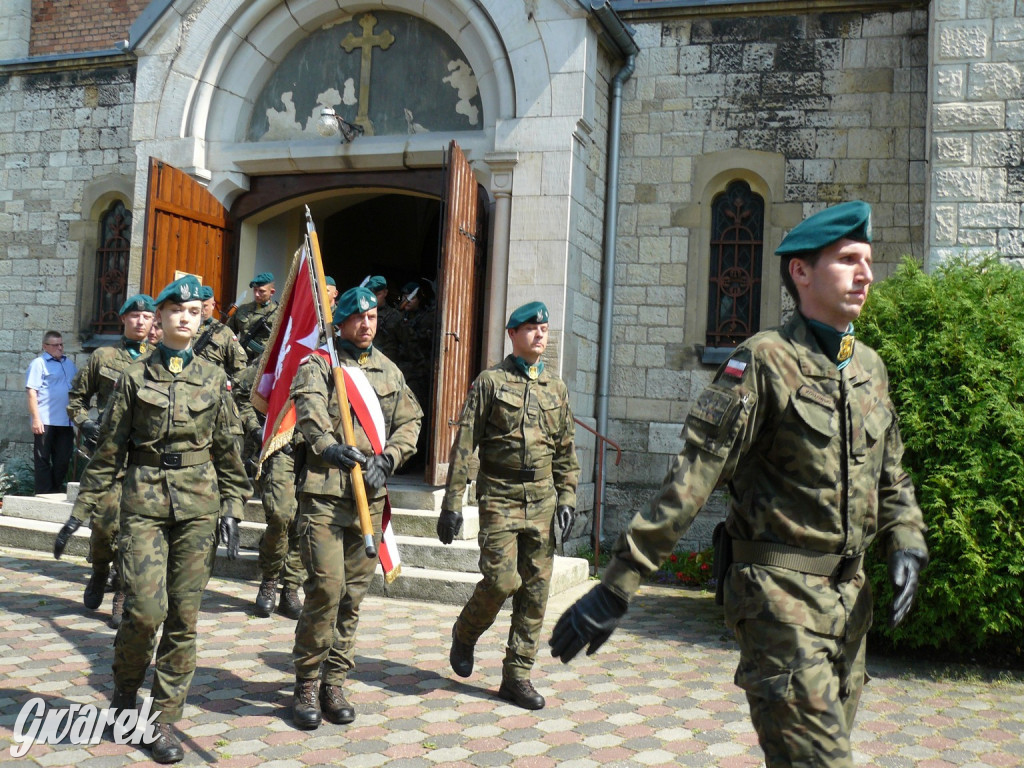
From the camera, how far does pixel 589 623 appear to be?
2.51 m

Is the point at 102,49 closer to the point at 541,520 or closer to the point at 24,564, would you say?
the point at 24,564

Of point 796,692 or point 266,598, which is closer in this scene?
point 796,692

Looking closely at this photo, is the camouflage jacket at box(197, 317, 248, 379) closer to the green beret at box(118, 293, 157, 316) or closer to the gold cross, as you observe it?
the green beret at box(118, 293, 157, 316)

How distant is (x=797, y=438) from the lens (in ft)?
8.91

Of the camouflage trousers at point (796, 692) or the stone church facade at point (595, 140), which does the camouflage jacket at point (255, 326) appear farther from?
the camouflage trousers at point (796, 692)

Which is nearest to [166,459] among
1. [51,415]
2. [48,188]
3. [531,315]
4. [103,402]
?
[531,315]

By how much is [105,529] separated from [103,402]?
4.51 feet

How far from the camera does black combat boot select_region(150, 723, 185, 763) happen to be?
4.03 meters

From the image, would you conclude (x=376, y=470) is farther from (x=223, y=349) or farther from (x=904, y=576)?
(x=223, y=349)

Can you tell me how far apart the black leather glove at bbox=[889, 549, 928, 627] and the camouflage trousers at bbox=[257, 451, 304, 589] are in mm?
4564

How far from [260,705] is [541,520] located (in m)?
1.64

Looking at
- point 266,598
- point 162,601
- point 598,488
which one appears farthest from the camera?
point 598,488

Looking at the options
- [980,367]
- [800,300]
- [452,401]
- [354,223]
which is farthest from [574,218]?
[800,300]

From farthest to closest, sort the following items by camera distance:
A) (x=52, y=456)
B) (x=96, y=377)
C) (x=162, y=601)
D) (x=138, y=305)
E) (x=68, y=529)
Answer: (x=52, y=456) → (x=96, y=377) → (x=138, y=305) → (x=68, y=529) → (x=162, y=601)
